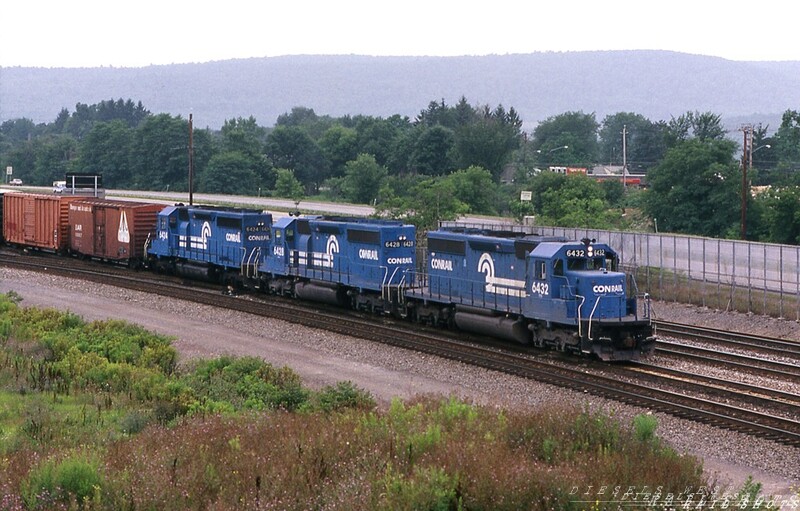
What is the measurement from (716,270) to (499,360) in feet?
51.3

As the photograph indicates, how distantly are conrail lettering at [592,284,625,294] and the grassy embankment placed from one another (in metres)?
7.98

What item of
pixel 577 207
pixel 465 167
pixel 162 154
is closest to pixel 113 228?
pixel 577 207

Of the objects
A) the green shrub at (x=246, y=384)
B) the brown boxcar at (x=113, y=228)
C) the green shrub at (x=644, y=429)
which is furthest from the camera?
the brown boxcar at (x=113, y=228)

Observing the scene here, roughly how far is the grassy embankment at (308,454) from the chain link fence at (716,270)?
1991 cm

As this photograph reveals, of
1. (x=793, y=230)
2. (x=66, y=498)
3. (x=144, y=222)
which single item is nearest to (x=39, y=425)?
(x=66, y=498)

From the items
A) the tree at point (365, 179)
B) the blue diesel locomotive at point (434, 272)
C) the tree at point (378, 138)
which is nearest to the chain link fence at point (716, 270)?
the blue diesel locomotive at point (434, 272)

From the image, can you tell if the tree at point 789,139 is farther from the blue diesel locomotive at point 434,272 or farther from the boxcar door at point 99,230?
the boxcar door at point 99,230

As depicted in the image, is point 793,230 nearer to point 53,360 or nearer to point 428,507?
point 53,360

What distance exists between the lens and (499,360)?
2528 centimetres

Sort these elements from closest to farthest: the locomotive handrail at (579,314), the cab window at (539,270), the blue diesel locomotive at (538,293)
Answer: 1. the locomotive handrail at (579,314)
2. the blue diesel locomotive at (538,293)
3. the cab window at (539,270)

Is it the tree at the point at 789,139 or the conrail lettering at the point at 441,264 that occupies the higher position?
the tree at the point at 789,139

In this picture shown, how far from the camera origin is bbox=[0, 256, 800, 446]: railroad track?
19.0 meters

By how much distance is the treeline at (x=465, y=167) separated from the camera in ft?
189

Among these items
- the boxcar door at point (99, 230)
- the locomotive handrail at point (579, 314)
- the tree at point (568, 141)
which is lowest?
the locomotive handrail at point (579, 314)
